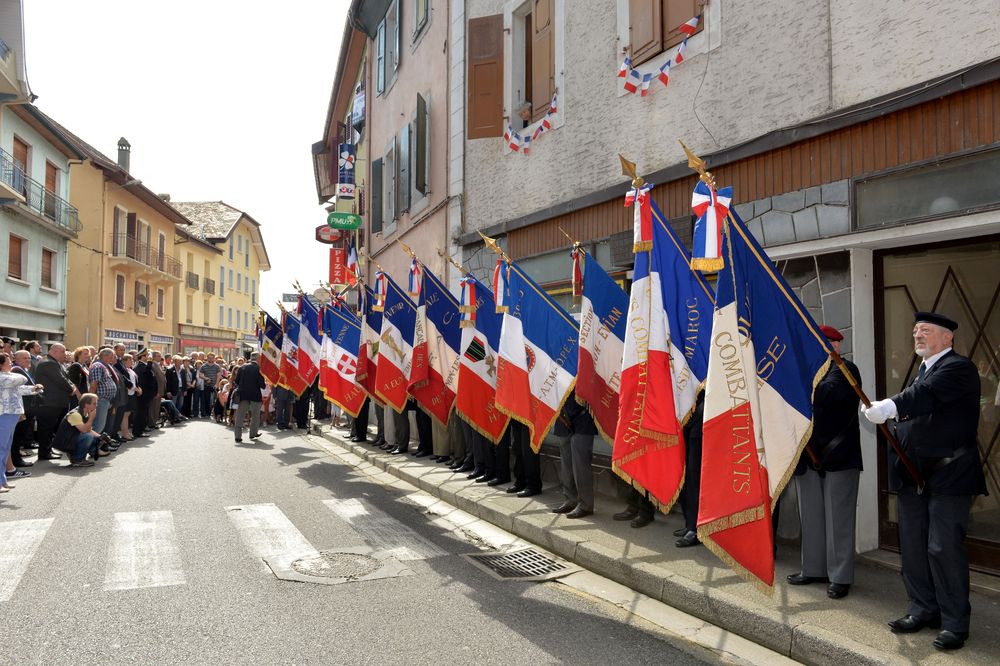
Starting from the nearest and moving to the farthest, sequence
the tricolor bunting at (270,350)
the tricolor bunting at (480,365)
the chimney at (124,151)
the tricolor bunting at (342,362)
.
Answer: the tricolor bunting at (480,365)
the tricolor bunting at (342,362)
the tricolor bunting at (270,350)
the chimney at (124,151)

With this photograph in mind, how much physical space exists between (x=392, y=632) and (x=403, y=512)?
3.71 metres

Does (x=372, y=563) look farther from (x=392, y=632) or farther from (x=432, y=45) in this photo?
(x=432, y=45)

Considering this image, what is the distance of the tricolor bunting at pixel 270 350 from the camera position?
16625 mm

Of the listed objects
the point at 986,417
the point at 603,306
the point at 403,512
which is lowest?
the point at 403,512

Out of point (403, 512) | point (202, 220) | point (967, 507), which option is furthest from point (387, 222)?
point (202, 220)

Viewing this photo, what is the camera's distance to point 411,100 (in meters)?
15.8

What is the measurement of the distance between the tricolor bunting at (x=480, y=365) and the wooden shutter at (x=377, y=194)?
10565 mm

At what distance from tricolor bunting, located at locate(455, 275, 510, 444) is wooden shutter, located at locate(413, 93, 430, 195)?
5465 millimetres

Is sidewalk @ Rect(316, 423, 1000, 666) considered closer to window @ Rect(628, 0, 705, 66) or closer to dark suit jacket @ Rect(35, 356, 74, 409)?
window @ Rect(628, 0, 705, 66)

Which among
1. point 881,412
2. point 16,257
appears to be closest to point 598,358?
point 881,412

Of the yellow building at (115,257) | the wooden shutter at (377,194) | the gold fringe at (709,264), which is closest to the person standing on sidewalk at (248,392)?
the wooden shutter at (377,194)

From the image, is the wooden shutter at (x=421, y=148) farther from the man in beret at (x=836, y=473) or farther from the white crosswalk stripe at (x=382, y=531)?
the man in beret at (x=836, y=473)

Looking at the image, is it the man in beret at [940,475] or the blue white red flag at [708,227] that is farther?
the blue white red flag at [708,227]

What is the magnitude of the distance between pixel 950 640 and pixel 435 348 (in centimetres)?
714
